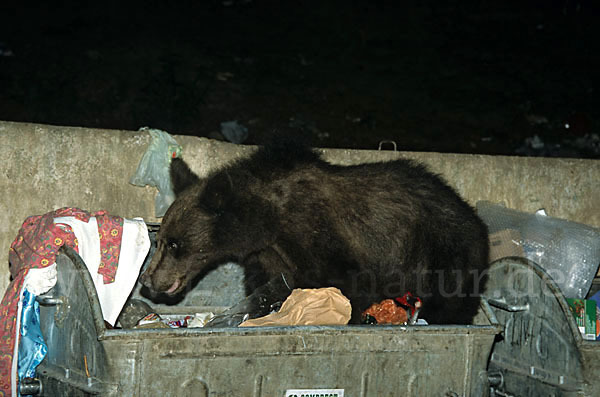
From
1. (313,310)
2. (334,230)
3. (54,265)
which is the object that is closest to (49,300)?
(54,265)

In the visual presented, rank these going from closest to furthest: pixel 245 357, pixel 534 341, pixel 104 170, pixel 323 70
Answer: pixel 245 357 < pixel 534 341 < pixel 104 170 < pixel 323 70

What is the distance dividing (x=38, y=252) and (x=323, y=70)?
368 inches

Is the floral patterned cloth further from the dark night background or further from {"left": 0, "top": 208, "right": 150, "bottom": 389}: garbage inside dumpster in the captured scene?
the dark night background

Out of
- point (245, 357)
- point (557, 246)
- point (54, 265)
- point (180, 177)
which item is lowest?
point (245, 357)

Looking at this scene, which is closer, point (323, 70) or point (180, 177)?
point (180, 177)

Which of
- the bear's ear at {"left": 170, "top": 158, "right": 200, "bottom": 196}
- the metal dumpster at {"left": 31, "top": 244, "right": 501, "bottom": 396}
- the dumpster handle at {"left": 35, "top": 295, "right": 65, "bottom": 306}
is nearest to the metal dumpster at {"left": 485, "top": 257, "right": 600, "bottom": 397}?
the metal dumpster at {"left": 31, "top": 244, "right": 501, "bottom": 396}

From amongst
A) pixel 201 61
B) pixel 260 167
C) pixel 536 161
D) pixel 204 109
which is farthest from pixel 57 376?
pixel 201 61

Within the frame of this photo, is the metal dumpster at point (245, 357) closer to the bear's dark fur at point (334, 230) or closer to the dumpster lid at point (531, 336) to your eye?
the dumpster lid at point (531, 336)

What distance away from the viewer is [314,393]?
316 centimetres

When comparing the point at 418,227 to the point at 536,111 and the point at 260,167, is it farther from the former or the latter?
the point at 536,111

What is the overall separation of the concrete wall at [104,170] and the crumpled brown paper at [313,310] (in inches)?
71.4

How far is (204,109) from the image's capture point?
10.6m

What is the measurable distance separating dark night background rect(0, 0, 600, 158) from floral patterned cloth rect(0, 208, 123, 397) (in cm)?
604

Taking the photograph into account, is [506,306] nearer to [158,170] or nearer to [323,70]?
[158,170]
